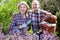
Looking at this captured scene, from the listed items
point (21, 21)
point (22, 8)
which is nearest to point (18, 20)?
point (21, 21)

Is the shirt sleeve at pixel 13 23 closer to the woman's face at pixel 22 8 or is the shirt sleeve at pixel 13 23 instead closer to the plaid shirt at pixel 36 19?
the woman's face at pixel 22 8

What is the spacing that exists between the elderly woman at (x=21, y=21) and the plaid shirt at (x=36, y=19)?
0.35 ft

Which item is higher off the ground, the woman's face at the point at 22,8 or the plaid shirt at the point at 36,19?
the woman's face at the point at 22,8

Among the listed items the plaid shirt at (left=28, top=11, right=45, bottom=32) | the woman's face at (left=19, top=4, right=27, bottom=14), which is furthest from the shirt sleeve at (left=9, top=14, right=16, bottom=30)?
the plaid shirt at (left=28, top=11, right=45, bottom=32)

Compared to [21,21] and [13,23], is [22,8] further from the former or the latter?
[13,23]

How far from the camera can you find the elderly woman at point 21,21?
5.19 m

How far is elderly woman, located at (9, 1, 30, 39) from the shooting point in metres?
5.19

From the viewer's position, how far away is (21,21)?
208 inches

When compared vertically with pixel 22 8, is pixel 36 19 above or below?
below

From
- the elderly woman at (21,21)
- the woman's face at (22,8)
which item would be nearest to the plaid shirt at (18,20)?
the elderly woman at (21,21)

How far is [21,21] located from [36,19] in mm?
334

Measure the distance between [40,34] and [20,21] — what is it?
0.53 metres

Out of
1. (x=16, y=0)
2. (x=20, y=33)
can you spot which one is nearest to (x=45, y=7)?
(x=16, y=0)

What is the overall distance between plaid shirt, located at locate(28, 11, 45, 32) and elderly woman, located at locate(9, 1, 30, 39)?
0.11 meters
